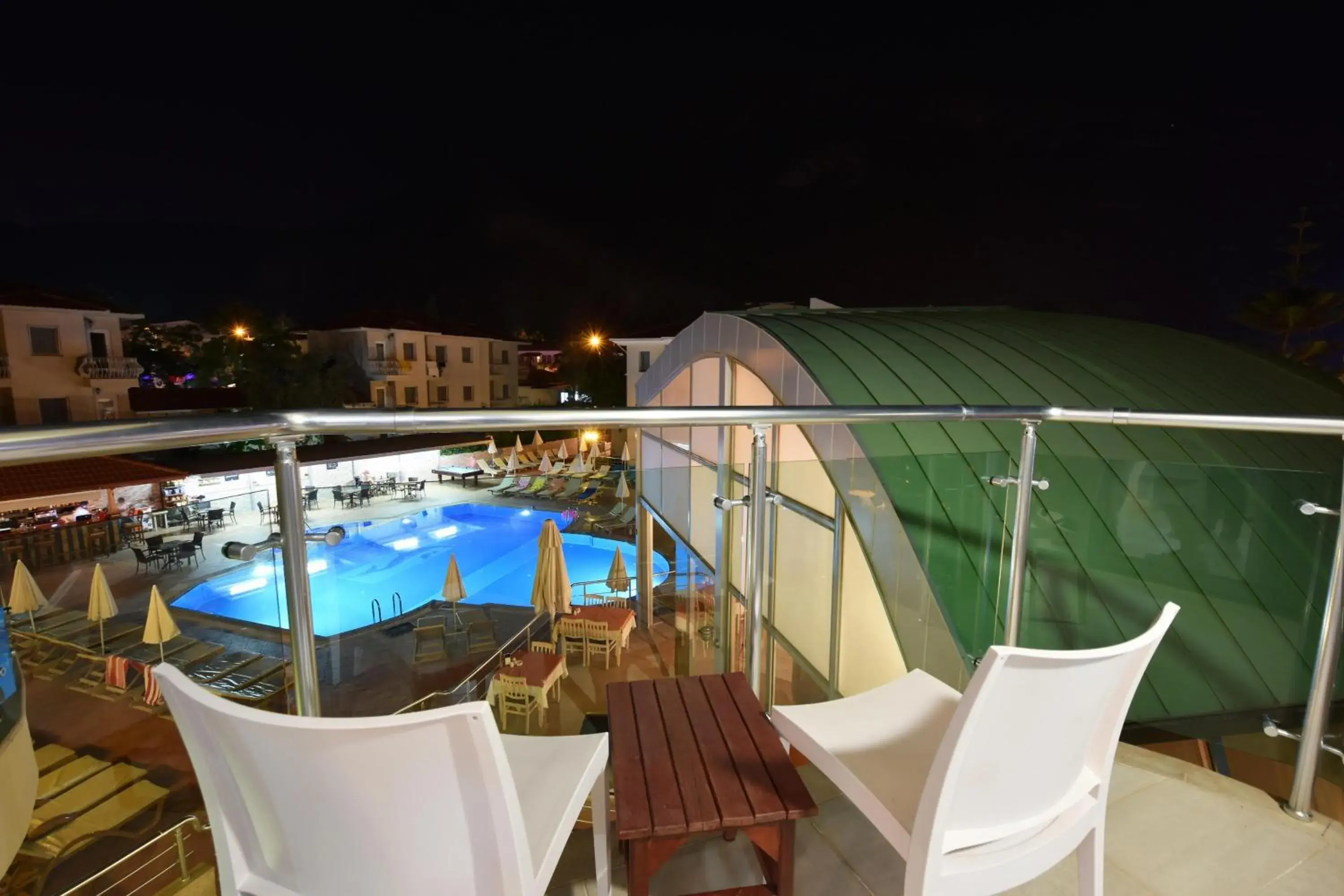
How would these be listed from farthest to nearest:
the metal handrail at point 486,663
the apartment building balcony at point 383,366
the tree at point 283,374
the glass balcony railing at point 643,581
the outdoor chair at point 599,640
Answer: the apartment building balcony at point 383,366 < the tree at point 283,374 < the outdoor chair at point 599,640 < the metal handrail at point 486,663 < the glass balcony railing at point 643,581

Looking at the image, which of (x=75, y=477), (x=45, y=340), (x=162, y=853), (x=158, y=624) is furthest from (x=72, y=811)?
(x=45, y=340)

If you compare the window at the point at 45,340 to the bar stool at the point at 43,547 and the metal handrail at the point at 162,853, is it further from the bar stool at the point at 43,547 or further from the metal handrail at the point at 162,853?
the bar stool at the point at 43,547

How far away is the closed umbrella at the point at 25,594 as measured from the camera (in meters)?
1.35

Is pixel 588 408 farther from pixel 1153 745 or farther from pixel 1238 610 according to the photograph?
pixel 1153 745

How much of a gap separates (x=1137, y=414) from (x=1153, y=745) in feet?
6.60

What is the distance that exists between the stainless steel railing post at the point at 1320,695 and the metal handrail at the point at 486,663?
9.28 feet

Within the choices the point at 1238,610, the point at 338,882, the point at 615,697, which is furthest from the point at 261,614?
the point at 1238,610

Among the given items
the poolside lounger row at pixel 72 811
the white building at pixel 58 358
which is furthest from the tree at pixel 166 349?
the poolside lounger row at pixel 72 811

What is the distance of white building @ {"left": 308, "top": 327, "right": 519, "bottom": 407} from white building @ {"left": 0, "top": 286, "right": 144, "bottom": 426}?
396 inches

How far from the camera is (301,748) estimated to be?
36.1 inches

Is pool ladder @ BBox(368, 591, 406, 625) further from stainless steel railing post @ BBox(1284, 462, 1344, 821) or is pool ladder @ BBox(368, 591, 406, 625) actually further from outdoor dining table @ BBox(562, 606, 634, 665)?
stainless steel railing post @ BBox(1284, 462, 1344, 821)

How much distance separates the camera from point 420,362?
33062mm

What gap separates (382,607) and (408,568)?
1.29 ft

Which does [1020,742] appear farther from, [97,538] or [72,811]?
[72,811]
